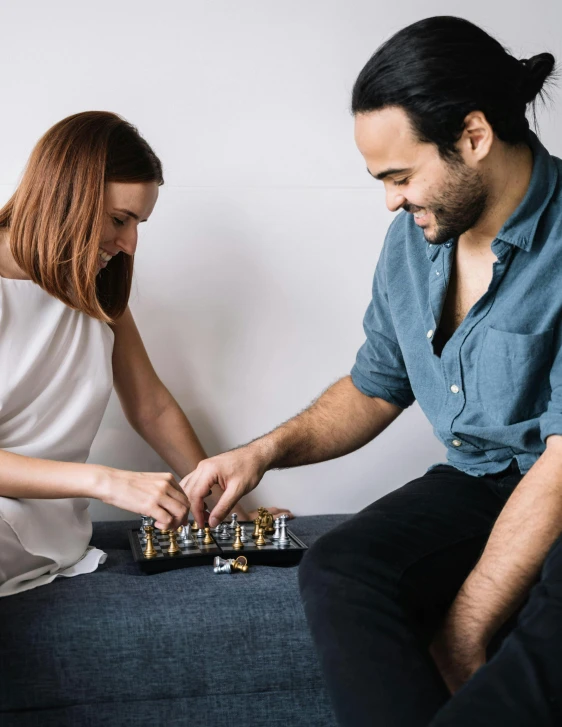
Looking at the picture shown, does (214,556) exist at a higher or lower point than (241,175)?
lower

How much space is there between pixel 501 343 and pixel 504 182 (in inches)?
12.0

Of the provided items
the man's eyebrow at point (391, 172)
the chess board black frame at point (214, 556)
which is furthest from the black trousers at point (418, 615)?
the man's eyebrow at point (391, 172)

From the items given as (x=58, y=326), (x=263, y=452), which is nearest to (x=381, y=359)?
(x=263, y=452)

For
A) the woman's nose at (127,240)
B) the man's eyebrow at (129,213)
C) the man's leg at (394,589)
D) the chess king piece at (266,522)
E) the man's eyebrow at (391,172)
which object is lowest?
the chess king piece at (266,522)

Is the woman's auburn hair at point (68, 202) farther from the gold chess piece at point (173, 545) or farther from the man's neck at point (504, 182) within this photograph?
the man's neck at point (504, 182)

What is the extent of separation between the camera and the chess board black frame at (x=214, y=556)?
1.79m

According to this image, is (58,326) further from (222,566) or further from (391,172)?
(391,172)

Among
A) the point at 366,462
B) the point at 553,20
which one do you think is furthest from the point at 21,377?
the point at 553,20

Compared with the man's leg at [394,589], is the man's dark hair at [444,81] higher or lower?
higher

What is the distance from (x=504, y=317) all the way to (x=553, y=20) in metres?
1.41

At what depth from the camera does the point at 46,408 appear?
71.5 inches

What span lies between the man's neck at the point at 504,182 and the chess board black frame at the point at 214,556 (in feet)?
2.62

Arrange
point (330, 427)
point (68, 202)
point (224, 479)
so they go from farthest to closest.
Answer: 1. point (330, 427)
2. point (68, 202)
3. point (224, 479)

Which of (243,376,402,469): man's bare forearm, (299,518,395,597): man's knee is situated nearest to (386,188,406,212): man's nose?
(243,376,402,469): man's bare forearm
